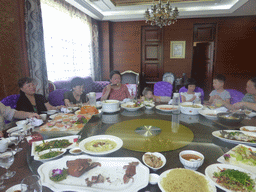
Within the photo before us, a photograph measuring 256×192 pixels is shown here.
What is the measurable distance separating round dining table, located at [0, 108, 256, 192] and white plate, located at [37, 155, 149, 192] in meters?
0.04

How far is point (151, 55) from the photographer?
239 inches

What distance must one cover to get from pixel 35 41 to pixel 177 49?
4.40 metres

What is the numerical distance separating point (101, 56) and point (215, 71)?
4.04 m

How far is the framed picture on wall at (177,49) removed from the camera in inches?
228

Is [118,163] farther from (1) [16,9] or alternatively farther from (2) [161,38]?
(2) [161,38]

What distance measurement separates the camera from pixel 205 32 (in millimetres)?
5617

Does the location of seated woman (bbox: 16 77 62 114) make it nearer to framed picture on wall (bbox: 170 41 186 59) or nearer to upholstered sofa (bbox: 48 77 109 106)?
upholstered sofa (bbox: 48 77 109 106)

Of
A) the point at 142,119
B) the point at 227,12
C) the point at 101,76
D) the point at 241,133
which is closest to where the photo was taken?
the point at 241,133

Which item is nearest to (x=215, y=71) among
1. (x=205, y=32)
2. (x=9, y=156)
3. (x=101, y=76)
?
(x=205, y=32)

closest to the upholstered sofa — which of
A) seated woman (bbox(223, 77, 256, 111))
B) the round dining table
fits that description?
the round dining table

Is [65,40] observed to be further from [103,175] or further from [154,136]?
[103,175]

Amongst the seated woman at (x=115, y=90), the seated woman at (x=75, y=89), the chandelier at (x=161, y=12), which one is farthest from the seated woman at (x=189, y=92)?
the seated woman at (x=75, y=89)

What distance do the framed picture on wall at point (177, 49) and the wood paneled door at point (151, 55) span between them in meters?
0.38

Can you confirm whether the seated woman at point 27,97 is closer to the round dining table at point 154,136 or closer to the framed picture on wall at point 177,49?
the round dining table at point 154,136
